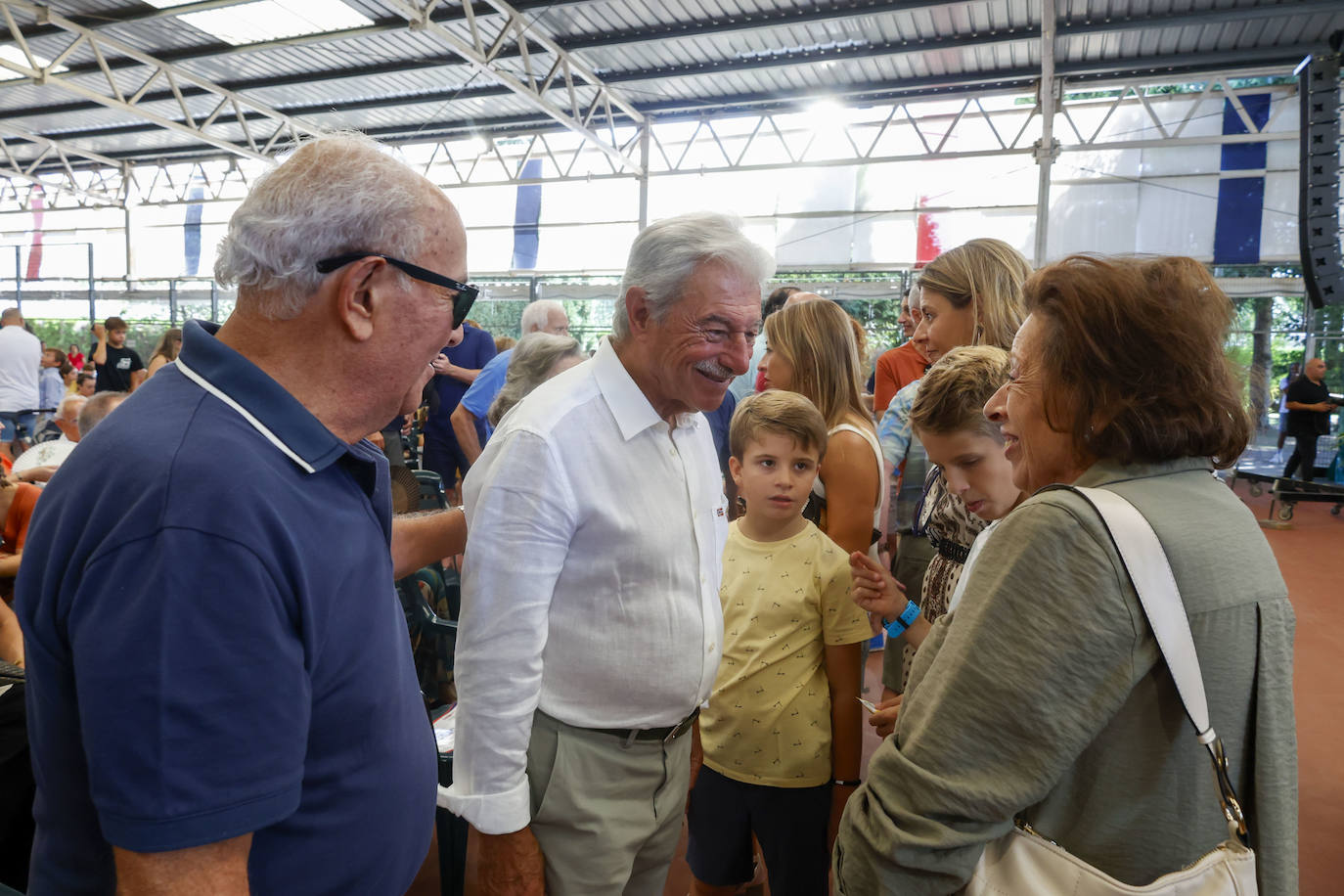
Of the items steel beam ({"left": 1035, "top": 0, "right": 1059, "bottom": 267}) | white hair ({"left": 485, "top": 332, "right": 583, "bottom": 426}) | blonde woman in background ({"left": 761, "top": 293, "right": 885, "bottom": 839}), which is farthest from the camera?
steel beam ({"left": 1035, "top": 0, "right": 1059, "bottom": 267})

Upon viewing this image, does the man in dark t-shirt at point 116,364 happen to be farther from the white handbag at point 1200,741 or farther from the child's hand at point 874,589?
the white handbag at point 1200,741

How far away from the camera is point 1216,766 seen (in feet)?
2.61

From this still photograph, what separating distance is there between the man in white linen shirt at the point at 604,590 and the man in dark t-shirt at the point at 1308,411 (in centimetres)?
978

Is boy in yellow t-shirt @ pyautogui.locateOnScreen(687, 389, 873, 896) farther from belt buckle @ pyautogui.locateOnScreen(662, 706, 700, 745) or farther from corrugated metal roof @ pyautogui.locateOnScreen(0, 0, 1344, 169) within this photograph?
corrugated metal roof @ pyautogui.locateOnScreen(0, 0, 1344, 169)

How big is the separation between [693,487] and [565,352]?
1665 mm

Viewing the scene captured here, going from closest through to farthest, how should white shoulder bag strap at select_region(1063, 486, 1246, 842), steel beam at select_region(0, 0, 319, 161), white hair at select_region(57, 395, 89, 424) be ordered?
white shoulder bag strap at select_region(1063, 486, 1246, 842)
white hair at select_region(57, 395, 89, 424)
steel beam at select_region(0, 0, 319, 161)

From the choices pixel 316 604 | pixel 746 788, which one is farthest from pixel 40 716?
pixel 746 788

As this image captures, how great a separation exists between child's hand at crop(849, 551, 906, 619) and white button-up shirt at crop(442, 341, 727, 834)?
37cm

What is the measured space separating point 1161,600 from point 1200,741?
0.51ft

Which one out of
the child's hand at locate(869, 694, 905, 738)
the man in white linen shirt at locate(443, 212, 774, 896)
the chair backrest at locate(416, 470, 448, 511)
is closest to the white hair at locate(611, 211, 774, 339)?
the man in white linen shirt at locate(443, 212, 774, 896)

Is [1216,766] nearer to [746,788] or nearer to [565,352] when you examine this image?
[746,788]

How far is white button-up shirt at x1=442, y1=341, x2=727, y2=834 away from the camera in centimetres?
117

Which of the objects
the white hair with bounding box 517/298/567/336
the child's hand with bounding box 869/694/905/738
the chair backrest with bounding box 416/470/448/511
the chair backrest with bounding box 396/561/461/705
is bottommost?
the chair backrest with bounding box 396/561/461/705

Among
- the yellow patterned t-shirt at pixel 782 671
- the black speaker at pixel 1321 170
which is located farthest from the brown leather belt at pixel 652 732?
the black speaker at pixel 1321 170
